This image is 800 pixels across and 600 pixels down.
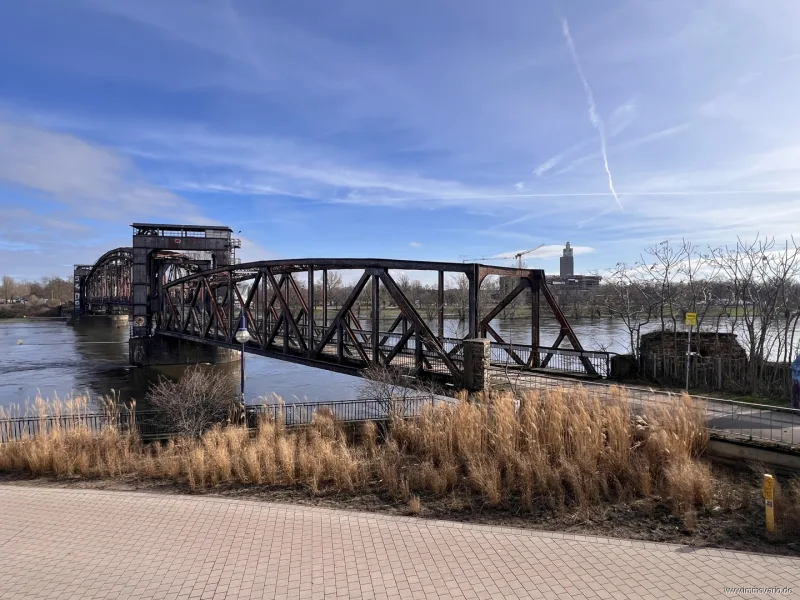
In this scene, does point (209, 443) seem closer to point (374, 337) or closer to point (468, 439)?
point (468, 439)

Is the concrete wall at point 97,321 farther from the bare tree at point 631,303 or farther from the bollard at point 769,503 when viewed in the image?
the bollard at point 769,503

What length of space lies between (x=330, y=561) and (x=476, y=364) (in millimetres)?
8492

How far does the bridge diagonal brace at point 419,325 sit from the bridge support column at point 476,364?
895 mm

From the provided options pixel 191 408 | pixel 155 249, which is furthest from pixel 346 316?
pixel 155 249

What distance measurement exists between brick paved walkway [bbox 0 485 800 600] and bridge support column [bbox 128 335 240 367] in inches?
1466

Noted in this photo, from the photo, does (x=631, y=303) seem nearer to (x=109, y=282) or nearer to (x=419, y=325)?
(x=419, y=325)

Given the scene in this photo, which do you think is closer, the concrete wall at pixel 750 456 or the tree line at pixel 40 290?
the concrete wall at pixel 750 456

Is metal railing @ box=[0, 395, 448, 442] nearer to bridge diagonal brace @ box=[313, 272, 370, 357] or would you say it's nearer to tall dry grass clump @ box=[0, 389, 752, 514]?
tall dry grass clump @ box=[0, 389, 752, 514]

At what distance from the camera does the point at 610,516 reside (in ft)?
23.6

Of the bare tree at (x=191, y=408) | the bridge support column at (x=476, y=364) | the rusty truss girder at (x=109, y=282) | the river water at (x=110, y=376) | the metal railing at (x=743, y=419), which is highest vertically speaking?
the rusty truss girder at (x=109, y=282)

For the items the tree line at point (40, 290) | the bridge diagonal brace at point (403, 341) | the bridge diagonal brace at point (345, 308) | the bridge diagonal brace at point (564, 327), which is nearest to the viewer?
the bridge diagonal brace at point (403, 341)

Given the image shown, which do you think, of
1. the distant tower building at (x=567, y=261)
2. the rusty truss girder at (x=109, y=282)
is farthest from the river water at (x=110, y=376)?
the distant tower building at (x=567, y=261)

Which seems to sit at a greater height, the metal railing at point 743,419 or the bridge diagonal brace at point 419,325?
the bridge diagonal brace at point 419,325

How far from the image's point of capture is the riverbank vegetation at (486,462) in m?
7.54
